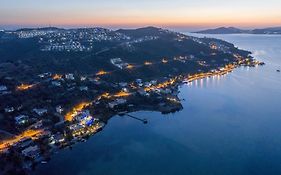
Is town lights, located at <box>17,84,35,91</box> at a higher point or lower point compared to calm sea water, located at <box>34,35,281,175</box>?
higher

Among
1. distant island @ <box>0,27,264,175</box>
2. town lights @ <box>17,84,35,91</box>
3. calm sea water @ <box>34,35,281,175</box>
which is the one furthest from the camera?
town lights @ <box>17,84,35,91</box>

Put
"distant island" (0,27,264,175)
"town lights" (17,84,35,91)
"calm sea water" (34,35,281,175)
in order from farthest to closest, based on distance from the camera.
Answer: "town lights" (17,84,35,91), "distant island" (0,27,264,175), "calm sea water" (34,35,281,175)

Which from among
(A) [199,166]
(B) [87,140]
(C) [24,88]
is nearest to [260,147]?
(A) [199,166]

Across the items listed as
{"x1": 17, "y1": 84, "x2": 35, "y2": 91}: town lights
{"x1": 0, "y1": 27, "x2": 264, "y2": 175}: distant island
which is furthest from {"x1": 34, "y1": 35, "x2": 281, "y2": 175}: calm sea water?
{"x1": 17, "y1": 84, "x2": 35, "y2": 91}: town lights

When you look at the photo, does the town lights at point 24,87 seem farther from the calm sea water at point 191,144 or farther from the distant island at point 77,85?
the calm sea water at point 191,144

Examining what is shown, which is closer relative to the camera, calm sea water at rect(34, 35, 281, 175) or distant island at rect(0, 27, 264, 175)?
calm sea water at rect(34, 35, 281, 175)

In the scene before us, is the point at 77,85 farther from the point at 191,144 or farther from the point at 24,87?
the point at 191,144

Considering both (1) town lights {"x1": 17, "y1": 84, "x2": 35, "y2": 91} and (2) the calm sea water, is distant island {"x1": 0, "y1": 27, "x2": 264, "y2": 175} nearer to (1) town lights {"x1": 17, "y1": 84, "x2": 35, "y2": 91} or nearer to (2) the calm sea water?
(1) town lights {"x1": 17, "y1": 84, "x2": 35, "y2": 91}
